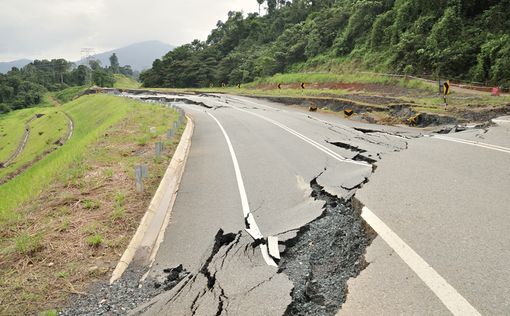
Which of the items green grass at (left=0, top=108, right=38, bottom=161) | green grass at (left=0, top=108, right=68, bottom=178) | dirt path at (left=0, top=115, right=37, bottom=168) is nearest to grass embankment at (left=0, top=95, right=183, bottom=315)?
green grass at (left=0, top=108, right=68, bottom=178)

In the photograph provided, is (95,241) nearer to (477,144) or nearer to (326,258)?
(326,258)

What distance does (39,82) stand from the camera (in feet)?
439

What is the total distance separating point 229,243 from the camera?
5617 millimetres

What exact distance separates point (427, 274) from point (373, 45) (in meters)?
38.9

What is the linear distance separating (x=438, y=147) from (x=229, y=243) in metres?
7.16

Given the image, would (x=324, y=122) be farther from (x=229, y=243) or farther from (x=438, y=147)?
(x=229, y=243)

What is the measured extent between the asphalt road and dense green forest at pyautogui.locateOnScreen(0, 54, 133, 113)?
102390mm

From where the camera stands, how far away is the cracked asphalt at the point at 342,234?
153 inches

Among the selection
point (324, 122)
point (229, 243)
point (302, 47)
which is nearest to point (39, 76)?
point (302, 47)

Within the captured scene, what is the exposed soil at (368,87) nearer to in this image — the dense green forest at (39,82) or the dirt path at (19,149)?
the dirt path at (19,149)

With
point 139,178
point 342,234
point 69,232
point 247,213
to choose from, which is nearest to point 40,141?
point 139,178

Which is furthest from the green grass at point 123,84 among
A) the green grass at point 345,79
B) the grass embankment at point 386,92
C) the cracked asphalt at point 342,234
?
the cracked asphalt at point 342,234

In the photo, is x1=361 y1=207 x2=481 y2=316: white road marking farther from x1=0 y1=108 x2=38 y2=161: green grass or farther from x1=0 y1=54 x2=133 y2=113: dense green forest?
x1=0 y1=54 x2=133 y2=113: dense green forest

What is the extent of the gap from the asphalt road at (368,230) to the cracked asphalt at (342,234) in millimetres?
19
